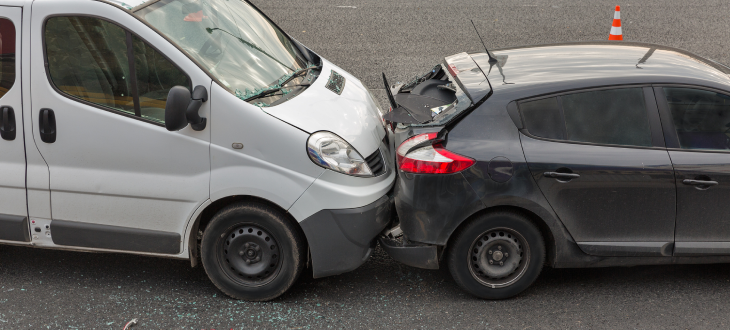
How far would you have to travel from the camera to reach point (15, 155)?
4070 millimetres

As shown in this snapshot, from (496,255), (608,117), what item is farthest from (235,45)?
(608,117)

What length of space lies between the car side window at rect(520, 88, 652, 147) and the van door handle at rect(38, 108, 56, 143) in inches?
113

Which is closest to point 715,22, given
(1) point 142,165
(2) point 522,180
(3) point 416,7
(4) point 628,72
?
(3) point 416,7

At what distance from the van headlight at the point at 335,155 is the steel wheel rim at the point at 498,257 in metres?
0.83

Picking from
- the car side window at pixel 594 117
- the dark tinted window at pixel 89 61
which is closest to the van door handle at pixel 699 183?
the car side window at pixel 594 117

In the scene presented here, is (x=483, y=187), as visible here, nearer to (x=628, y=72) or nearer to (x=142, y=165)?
(x=628, y=72)

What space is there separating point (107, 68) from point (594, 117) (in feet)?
9.79

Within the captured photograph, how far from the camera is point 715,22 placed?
1083 cm

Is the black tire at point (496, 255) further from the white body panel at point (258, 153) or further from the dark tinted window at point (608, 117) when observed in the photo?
the white body panel at point (258, 153)

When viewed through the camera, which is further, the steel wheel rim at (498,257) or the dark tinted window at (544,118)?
the steel wheel rim at (498,257)

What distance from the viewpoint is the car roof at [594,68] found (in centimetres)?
397

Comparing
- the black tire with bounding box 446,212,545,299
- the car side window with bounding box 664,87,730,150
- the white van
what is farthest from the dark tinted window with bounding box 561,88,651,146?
the white van

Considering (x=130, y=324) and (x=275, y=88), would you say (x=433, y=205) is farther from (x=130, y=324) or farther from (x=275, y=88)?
(x=130, y=324)

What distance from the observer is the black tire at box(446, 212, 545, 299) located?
13.1 feet
